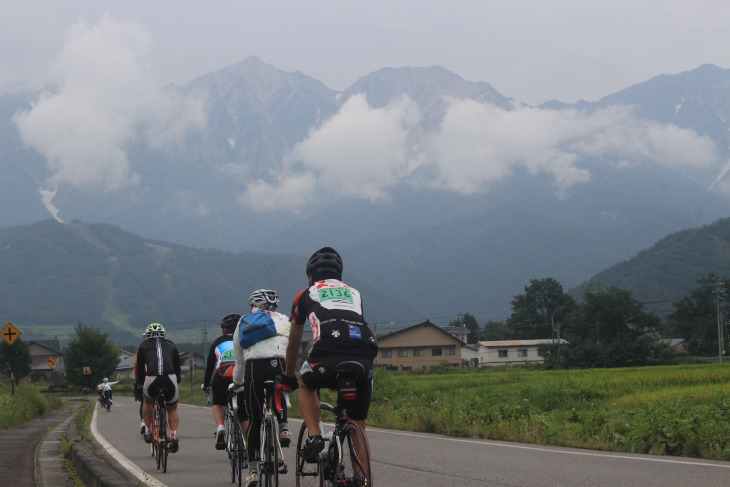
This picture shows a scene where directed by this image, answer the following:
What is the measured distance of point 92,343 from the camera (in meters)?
78.5

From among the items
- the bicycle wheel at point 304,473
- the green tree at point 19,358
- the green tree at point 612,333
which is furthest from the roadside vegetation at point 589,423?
the green tree at point 19,358

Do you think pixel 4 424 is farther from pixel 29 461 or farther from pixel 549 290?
pixel 549 290

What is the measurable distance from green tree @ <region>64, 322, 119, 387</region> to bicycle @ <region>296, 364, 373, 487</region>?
251 feet

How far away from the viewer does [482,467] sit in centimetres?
953

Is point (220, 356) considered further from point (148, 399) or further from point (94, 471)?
point (148, 399)

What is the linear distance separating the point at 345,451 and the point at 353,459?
0.16m

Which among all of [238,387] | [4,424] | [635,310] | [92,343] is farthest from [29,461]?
[635,310]

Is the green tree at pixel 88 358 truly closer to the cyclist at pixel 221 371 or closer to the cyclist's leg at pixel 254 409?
the cyclist at pixel 221 371

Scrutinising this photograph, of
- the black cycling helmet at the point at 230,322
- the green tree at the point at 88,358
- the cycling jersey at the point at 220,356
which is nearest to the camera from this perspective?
the cycling jersey at the point at 220,356

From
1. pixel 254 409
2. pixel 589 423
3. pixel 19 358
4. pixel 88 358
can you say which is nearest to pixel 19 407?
pixel 589 423

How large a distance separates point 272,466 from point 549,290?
4516 inches

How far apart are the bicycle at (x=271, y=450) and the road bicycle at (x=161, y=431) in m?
3.20

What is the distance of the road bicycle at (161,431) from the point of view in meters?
9.98

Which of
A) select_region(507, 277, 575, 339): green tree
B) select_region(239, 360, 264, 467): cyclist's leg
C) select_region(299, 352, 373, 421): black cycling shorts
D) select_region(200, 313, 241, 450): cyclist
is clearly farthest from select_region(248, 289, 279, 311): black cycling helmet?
select_region(507, 277, 575, 339): green tree
